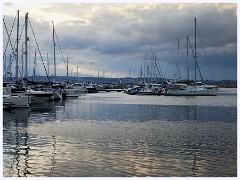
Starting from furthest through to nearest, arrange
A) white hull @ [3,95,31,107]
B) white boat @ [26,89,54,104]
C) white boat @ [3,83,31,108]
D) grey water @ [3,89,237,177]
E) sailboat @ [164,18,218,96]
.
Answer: sailboat @ [164,18,218,96]
white boat @ [26,89,54,104]
white hull @ [3,95,31,107]
white boat @ [3,83,31,108]
grey water @ [3,89,237,177]

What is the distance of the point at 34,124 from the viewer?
95.9 feet

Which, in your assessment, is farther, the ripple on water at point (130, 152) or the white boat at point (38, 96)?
the white boat at point (38, 96)

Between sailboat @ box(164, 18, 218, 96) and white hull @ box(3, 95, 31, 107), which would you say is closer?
white hull @ box(3, 95, 31, 107)

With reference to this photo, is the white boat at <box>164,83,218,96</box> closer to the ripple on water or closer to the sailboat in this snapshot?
the sailboat

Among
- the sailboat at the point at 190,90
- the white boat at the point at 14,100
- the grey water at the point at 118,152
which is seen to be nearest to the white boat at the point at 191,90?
the sailboat at the point at 190,90

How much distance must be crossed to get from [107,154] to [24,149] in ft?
13.3

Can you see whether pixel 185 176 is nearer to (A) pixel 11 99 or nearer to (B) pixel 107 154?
(B) pixel 107 154

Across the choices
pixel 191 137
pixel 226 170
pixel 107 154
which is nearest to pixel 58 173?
pixel 107 154

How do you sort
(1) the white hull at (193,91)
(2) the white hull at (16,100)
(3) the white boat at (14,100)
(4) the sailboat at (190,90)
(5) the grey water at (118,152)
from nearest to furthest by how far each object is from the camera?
(5) the grey water at (118,152) → (3) the white boat at (14,100) → (2) the white hull at (16,100) → (1) the white hull at (193,91) → (4) the sailboat at (190,90)

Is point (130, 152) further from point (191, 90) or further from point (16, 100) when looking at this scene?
point (191, 90)

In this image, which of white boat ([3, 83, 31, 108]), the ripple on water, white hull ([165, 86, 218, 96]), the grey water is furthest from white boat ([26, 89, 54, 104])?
white hull ([165, 86, 218, 96])

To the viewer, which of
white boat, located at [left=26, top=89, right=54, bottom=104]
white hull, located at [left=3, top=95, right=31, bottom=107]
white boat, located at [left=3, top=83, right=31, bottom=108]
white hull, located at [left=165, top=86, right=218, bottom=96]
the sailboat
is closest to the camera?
white boat, located at [left=3, top=83, right=31, bottom=108]

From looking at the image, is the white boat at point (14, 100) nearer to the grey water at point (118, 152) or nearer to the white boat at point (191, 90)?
the grey water at point (118, 152)

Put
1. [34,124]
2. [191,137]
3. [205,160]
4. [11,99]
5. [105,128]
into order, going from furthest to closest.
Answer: [11,99], [34,124], [105,128], [191,137], [205,160]
